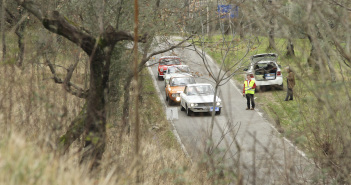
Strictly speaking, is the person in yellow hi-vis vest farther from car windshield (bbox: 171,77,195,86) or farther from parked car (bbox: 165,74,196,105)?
Result: car windshield (bbox: 171,77,195,86)

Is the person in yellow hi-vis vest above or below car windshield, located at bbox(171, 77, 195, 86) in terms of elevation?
below

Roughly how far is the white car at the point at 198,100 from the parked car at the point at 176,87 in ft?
3.37

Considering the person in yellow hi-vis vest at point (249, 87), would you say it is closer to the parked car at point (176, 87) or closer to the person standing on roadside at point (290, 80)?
the person standing on roadside at point (290, 80)

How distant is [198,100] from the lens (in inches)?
841

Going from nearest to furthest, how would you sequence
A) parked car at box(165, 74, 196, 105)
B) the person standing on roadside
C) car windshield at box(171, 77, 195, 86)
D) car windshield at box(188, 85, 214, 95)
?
the person standing on roadside < car windshield at box(188, 85, 214, 95) < parked car at box(165, 74, 196, 105) < car windshield at box(171, 77, 195, 86)

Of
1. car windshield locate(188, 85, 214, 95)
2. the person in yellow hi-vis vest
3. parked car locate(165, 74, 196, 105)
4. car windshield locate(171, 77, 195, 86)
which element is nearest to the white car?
car windshield locate(188, 85, 214, 95)

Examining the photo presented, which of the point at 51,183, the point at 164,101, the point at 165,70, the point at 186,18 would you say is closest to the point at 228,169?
the point at 51,183

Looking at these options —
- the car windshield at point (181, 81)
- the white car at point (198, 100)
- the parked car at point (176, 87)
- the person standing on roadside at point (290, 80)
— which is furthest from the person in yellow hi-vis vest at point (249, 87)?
the car windshield at point (181, 81)

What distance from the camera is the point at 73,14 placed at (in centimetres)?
1370

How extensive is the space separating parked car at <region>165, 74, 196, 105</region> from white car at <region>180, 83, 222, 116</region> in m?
1.03

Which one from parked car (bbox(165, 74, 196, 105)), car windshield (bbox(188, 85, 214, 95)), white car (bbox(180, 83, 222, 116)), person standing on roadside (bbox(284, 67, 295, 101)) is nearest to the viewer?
person standing on roadside (bbox(284, 67, 295, 101))

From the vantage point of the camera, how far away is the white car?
21.2 meters

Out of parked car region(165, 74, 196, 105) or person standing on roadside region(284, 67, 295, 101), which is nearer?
person standing on roadside region(284, 67, 295, 101)

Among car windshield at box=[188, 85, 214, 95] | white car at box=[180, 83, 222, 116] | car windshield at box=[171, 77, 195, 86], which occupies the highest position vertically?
car windshield at box=[171, 77, 195, 86]
